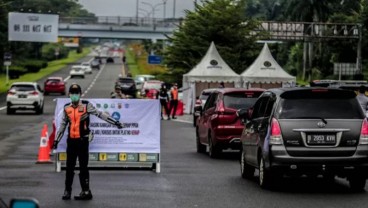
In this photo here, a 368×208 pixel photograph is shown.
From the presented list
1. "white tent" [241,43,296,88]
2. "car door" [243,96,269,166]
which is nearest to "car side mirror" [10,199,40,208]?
"car door" [243,96,269,166]

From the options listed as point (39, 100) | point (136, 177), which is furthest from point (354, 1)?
point (136, 177)

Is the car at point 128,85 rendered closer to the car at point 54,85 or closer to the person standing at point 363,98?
the car at point 54,85

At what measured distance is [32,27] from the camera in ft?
337

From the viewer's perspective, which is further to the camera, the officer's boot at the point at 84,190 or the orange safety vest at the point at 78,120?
the officer's boot at the point at 84,190

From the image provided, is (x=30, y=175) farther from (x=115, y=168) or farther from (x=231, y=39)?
(x=231, y=39)

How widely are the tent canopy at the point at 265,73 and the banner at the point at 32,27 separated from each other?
5091 cm

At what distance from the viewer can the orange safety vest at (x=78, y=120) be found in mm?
14641

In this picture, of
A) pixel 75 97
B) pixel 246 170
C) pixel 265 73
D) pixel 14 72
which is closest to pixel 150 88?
pixel 265 73

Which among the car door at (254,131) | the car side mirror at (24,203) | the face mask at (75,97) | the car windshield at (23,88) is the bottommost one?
the car windshield at (23,88)

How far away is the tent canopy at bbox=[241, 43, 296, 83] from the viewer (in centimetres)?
5359

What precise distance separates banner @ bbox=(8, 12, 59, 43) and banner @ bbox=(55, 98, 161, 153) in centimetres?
8340

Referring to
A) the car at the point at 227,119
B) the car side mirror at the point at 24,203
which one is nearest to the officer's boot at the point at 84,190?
the car at the point at 227,119

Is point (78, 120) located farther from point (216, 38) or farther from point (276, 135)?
point (216, 38)

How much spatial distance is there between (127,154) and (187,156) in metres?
5.98
